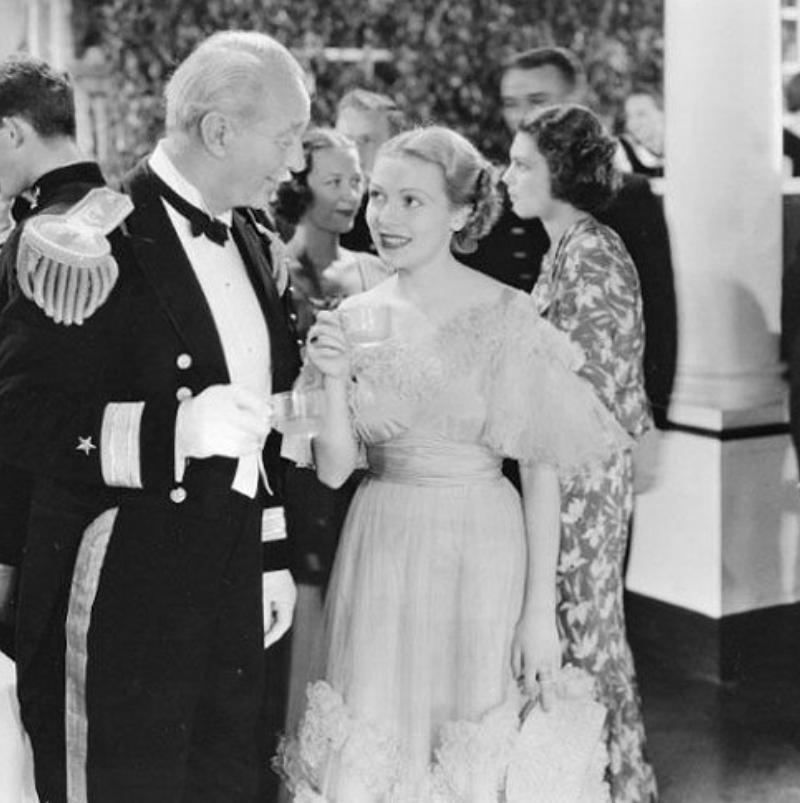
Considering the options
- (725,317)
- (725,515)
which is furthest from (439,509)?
(725,317)

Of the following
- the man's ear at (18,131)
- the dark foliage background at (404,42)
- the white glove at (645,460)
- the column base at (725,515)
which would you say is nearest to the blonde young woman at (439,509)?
the man's ear at (18,131)

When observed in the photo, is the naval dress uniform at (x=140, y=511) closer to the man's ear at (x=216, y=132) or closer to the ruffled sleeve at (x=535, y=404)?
the man's ear at (x=216, y=132)

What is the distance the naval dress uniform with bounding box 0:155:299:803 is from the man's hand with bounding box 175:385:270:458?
6 centimetres

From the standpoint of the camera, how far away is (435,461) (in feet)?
8.11

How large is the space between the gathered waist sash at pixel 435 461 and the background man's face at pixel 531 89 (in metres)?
1.62

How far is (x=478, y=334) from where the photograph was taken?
7.97 feet

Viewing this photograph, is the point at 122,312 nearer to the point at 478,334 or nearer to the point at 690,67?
the point at 478,334

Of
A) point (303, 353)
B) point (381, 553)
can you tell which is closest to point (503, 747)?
point (381, 553)

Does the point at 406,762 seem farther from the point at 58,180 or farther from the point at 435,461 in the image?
the point at 58,180

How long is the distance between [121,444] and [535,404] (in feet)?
2.56

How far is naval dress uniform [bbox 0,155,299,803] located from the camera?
1.96m

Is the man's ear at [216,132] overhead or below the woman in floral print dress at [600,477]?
overhead

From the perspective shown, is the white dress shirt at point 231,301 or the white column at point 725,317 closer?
the white dress shirt at point 231,301

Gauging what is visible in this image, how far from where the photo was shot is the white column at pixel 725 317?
4.14m
